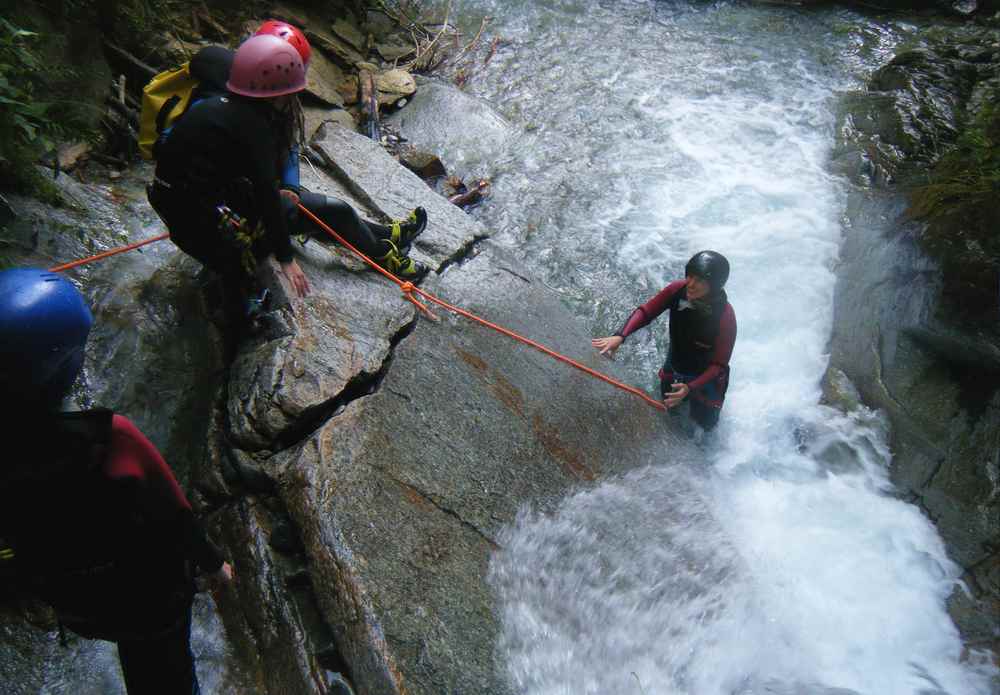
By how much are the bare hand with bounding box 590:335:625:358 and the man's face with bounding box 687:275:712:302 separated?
0.59m

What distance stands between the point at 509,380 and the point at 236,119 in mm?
1989

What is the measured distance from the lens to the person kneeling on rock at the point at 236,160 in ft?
8.98

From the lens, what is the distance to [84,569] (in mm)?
1729

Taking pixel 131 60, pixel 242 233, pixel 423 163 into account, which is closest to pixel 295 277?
pixel 242 233

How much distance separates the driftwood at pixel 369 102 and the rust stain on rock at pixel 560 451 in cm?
415

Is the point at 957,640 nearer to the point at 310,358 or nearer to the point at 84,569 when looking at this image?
the point at 310,358

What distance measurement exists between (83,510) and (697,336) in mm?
3482

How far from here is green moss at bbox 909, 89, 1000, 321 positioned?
398 centimetres

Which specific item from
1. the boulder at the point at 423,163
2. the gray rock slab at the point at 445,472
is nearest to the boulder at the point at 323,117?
the boulder at the point at 423,163

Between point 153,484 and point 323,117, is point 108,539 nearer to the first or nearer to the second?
point 153,484

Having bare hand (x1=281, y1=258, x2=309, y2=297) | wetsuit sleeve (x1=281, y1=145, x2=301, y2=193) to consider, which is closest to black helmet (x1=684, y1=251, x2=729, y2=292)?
bare hand (x1=281, y1=258, x2=309, y2=297)

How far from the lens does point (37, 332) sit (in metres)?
1.45

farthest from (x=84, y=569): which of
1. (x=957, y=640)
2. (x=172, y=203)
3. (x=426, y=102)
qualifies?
(x=426, y=102)

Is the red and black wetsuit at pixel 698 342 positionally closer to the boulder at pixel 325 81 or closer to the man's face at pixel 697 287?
the man's face at pixel 697 287
